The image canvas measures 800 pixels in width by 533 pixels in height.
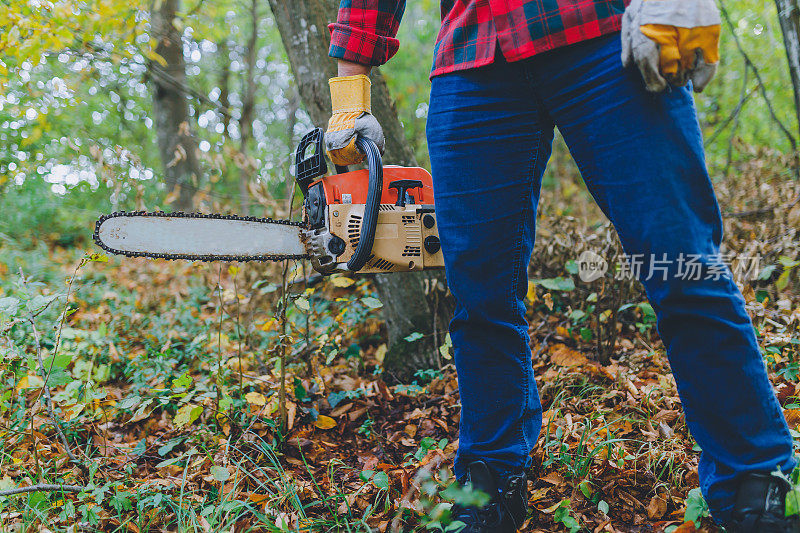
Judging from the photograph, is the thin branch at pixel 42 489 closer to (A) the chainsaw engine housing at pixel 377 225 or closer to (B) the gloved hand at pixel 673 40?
(A) the chainsaw engine housing at pixel 377 225

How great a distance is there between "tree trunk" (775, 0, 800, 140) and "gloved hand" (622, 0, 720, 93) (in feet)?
9.83

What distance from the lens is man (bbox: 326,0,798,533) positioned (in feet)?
3.81

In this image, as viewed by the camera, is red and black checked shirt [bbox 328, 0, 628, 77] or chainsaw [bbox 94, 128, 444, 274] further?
chainsaw [bbox 94, 128, 444, 274]

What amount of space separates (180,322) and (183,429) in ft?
5.40

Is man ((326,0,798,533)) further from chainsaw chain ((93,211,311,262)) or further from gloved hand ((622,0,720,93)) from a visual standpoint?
chainsaw chain ((93,211,311,262))

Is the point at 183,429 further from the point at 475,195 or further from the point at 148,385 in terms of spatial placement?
the point at 475,195

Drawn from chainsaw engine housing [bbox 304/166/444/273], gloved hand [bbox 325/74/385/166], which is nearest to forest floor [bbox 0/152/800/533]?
chainsaw engine housing [bbox 304/166/444/273]

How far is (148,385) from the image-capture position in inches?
99.0

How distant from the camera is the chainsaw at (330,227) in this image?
177cm

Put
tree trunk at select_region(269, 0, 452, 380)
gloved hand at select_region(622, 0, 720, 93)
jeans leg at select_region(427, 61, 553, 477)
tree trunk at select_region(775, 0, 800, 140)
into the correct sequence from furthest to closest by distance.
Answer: tree trunk at select_region(775, 0, 800, 140) < tree trunk at select_region(269, 0, 452, 380) < jeans leg at select_region(427, 61, 553, 477) < gloved hand at select_region(622, 0, 720, 93)

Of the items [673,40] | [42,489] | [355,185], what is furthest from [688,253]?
[42,489]

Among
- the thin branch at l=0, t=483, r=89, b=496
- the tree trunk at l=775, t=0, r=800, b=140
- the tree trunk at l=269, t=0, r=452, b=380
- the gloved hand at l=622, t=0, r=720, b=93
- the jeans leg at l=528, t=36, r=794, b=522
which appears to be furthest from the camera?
the tree trunk at l=775, t=0, r=800, b=140

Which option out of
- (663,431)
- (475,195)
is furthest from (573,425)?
(475,195)

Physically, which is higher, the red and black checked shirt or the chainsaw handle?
the red and black checked shirt
